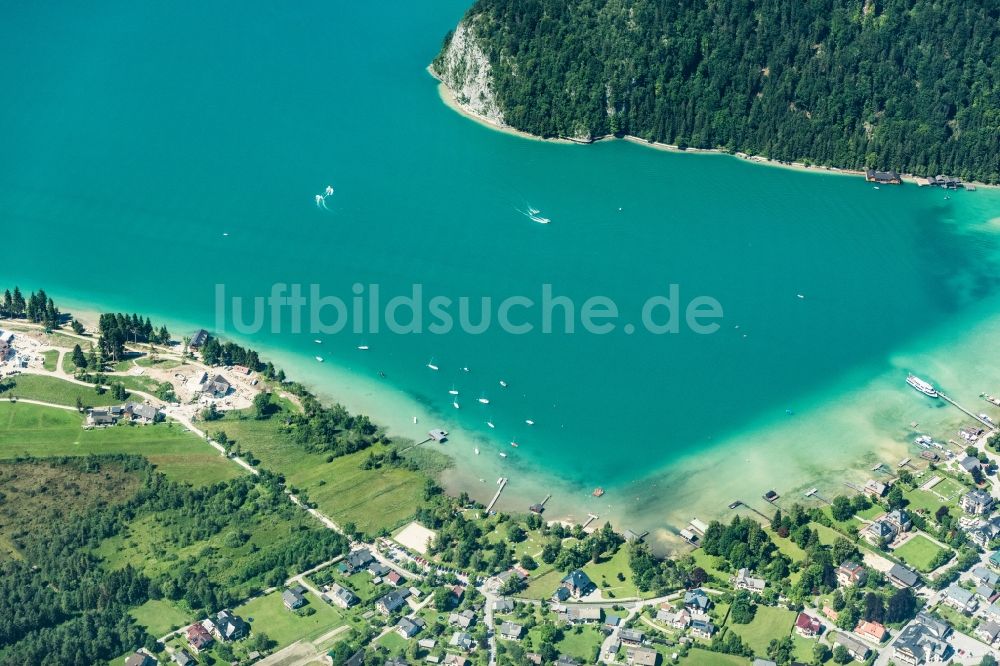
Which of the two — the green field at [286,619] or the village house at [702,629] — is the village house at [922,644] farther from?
the green field at [286,619]

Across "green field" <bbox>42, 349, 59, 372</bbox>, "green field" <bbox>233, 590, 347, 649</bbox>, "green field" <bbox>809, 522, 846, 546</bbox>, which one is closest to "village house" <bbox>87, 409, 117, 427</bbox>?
"green field" <bbox>42, 349, 59, 372</bbox>

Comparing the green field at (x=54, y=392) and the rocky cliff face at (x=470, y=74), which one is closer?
the green field at (x=54, y=392)

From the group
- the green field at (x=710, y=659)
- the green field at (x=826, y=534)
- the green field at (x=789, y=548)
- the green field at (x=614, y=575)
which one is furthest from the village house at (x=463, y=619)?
the green field at (x=826, y=534)

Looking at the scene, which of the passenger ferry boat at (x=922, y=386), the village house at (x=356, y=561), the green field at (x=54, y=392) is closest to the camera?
the village house at (x=356, y=561)

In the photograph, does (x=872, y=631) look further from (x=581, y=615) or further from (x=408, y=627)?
(x=408, y=627)

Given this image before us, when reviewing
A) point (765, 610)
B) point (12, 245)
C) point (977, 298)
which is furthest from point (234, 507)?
point (977, 298)

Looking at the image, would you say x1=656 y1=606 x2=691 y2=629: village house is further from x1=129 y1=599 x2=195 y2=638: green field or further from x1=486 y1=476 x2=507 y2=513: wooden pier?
x1=129 y1=599 x2=195 y2=638: green field

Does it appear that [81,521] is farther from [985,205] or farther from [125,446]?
[985,205]
